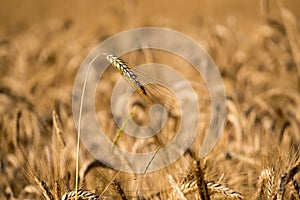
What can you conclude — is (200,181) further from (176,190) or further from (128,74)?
(128,74)

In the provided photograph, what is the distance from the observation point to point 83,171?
260cm

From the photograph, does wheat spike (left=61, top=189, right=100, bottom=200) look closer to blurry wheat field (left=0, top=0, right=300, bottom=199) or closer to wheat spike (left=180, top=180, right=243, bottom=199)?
blurry wheat field (left=0, top=0, right=300, bottom=199)

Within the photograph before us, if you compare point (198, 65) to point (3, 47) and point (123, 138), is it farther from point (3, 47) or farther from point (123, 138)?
point (3, 47)

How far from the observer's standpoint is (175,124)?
12.2 ft

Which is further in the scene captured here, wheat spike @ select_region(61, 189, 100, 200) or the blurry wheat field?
the blurry wheat field

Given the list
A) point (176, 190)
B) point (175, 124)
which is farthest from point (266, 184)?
point (175, 124)

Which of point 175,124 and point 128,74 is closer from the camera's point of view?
point 128,74

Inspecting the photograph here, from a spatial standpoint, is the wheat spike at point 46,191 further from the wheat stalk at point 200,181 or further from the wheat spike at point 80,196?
the wheat stalk at point 200,181

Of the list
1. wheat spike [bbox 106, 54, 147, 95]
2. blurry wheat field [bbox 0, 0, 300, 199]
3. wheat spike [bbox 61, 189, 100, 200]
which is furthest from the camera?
blurry wheat field [bbox 0, 0, 300, 199]

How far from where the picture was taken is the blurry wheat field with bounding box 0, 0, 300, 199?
215 centimetres

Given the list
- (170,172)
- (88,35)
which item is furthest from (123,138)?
(88,35)

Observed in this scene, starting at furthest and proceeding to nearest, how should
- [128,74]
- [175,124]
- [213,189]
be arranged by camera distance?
1. [175,124]
2. [213,189]
3. [128,74]

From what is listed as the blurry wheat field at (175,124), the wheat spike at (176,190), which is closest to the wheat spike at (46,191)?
the blurry wheat field at (175,124)

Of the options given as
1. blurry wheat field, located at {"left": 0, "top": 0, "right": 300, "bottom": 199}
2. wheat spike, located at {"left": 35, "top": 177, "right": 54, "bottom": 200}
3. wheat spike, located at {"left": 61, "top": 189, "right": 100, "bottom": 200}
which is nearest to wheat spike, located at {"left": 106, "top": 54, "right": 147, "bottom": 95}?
blurry wheat field, located at {"left": 0, "top": 0, "right": 300, "bottom": 199}
